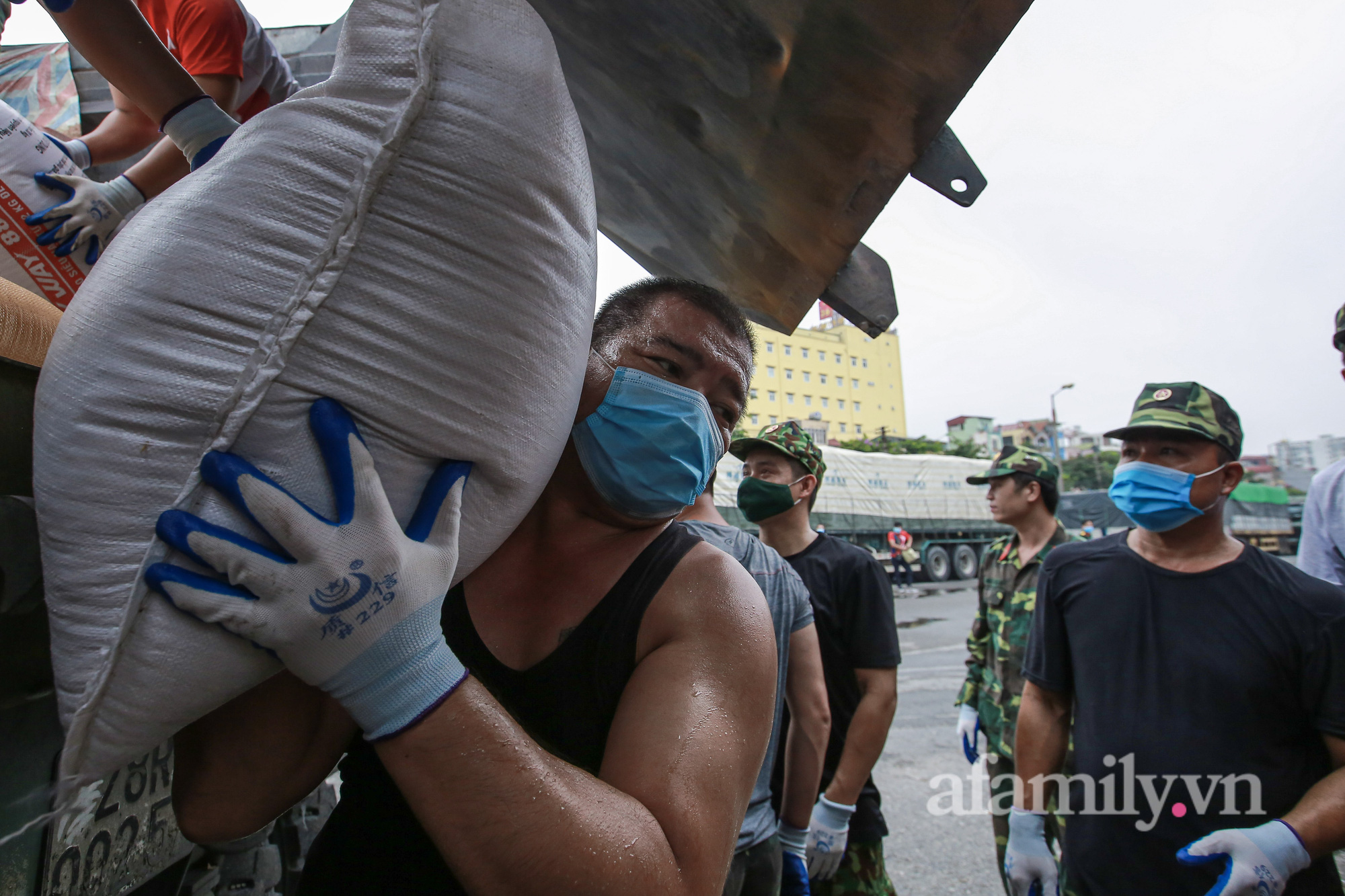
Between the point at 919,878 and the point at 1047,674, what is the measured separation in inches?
67.0

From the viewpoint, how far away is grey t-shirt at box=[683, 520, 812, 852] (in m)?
1.87

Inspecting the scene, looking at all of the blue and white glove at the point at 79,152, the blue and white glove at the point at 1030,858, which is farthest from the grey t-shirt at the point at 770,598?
the blue and white glove at the point at 79,152

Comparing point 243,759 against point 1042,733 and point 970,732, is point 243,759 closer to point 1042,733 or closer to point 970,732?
point 1042,733

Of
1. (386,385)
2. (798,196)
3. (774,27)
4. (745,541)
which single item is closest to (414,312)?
(386,385)

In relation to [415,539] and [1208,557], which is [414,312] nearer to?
[415,539]

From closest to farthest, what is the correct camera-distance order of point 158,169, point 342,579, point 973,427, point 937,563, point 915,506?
1. point 342,579
2. point 158,169
3. point 915,506
4. point 937,563
5. point 973,427

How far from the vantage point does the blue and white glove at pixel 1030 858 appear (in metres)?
2.42

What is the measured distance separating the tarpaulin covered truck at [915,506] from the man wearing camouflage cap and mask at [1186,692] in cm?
1307

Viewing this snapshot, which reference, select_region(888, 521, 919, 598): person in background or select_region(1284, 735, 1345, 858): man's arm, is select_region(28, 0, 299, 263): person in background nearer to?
select_region(1284, 735, 1345, 858): man's arm

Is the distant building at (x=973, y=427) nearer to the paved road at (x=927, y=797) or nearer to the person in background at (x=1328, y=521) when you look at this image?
the paved road at (x=927, y=797)

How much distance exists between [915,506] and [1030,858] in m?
16.0

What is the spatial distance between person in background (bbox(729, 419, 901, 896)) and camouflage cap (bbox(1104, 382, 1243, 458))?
1.10m

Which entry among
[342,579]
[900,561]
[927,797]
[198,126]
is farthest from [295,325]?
[900,561]

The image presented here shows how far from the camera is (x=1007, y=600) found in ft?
12.0
